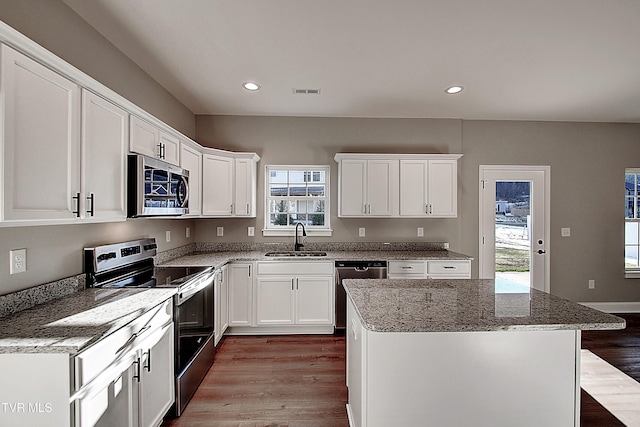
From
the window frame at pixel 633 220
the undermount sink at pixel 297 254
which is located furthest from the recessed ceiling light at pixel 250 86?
the window frame at pixel 633 220

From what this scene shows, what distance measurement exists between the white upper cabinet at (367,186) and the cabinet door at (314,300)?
916 mm

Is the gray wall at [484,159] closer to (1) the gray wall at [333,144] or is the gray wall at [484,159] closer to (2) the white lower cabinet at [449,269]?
(1) the gray wall at [333,144]

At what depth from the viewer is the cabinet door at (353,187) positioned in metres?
3.81

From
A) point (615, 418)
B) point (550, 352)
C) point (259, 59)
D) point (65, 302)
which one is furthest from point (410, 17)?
point (615, 418)

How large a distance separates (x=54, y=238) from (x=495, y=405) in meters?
2.52

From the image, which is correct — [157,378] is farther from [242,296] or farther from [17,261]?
[242,296]

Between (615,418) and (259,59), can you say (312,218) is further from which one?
(615,418)

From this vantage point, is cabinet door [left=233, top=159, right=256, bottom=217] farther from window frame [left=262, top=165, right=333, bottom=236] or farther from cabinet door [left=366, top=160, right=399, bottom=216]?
cabinet door [left=366, top=160, right=399, bottom=216]

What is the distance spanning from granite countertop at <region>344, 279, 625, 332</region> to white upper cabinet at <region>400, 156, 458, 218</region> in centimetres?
185

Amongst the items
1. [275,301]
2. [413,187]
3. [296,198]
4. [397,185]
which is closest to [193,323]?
[275,301]

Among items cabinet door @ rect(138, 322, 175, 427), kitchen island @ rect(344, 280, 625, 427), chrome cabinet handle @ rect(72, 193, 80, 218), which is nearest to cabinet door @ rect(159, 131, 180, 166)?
chrome cabinet handle @ rect(72, 193, 80, 218)

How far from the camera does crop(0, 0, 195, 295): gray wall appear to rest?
160cm

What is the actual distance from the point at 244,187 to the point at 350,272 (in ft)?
5.33

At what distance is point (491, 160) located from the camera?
423 centimetres
